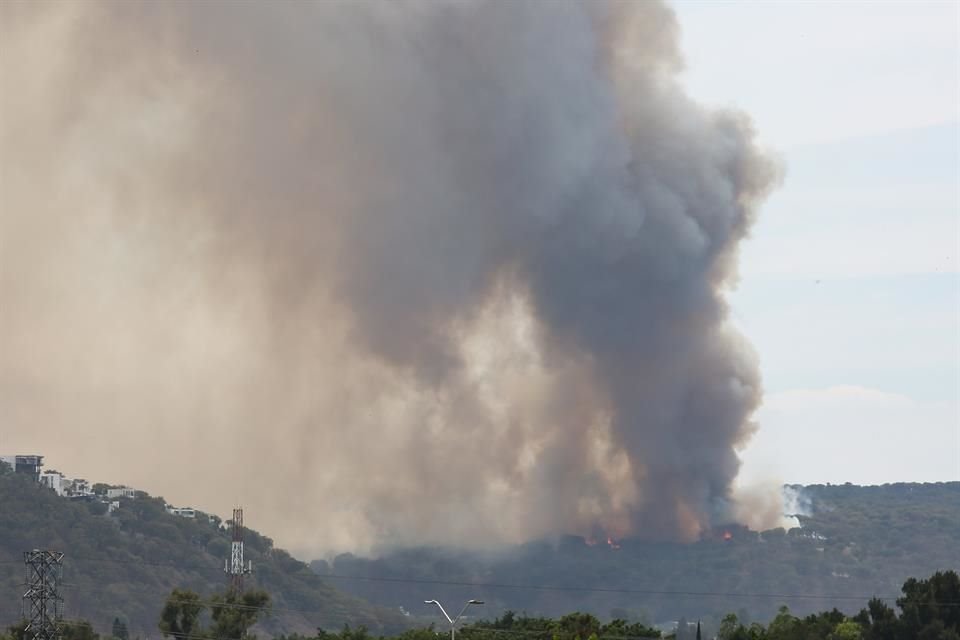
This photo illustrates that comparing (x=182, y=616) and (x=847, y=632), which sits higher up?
(x=182, y=616)

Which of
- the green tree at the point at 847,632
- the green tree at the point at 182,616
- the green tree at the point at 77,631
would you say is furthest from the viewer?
the green tree at the point at 77,631

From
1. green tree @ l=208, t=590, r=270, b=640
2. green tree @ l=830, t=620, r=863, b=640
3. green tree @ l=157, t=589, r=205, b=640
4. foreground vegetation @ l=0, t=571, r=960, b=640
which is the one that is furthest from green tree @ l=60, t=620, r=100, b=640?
green tree @ l=830, t=620, r=863, b=640

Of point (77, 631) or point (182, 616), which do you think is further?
point (77, 631)

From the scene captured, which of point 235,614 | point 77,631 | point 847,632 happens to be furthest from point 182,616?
point 847,632

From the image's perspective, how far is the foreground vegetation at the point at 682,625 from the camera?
5202 inches

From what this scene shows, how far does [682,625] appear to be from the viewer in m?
114

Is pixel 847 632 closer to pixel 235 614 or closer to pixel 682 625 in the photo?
pixel 682 625

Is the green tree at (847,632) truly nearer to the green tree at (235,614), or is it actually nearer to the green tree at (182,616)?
the green tree at (235,614)

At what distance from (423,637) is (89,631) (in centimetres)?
4423

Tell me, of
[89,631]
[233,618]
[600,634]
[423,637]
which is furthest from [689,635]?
[89,631]

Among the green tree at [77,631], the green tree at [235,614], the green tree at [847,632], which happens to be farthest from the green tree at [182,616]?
the green tree at [847,632]

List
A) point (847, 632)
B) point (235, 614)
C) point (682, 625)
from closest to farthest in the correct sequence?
point (682, 625) < point (847, 632) < point (235, 614)

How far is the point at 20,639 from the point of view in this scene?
175 meters

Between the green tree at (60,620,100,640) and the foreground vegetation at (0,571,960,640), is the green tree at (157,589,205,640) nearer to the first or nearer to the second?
the foreground vegetation at (0,571,960,640)
